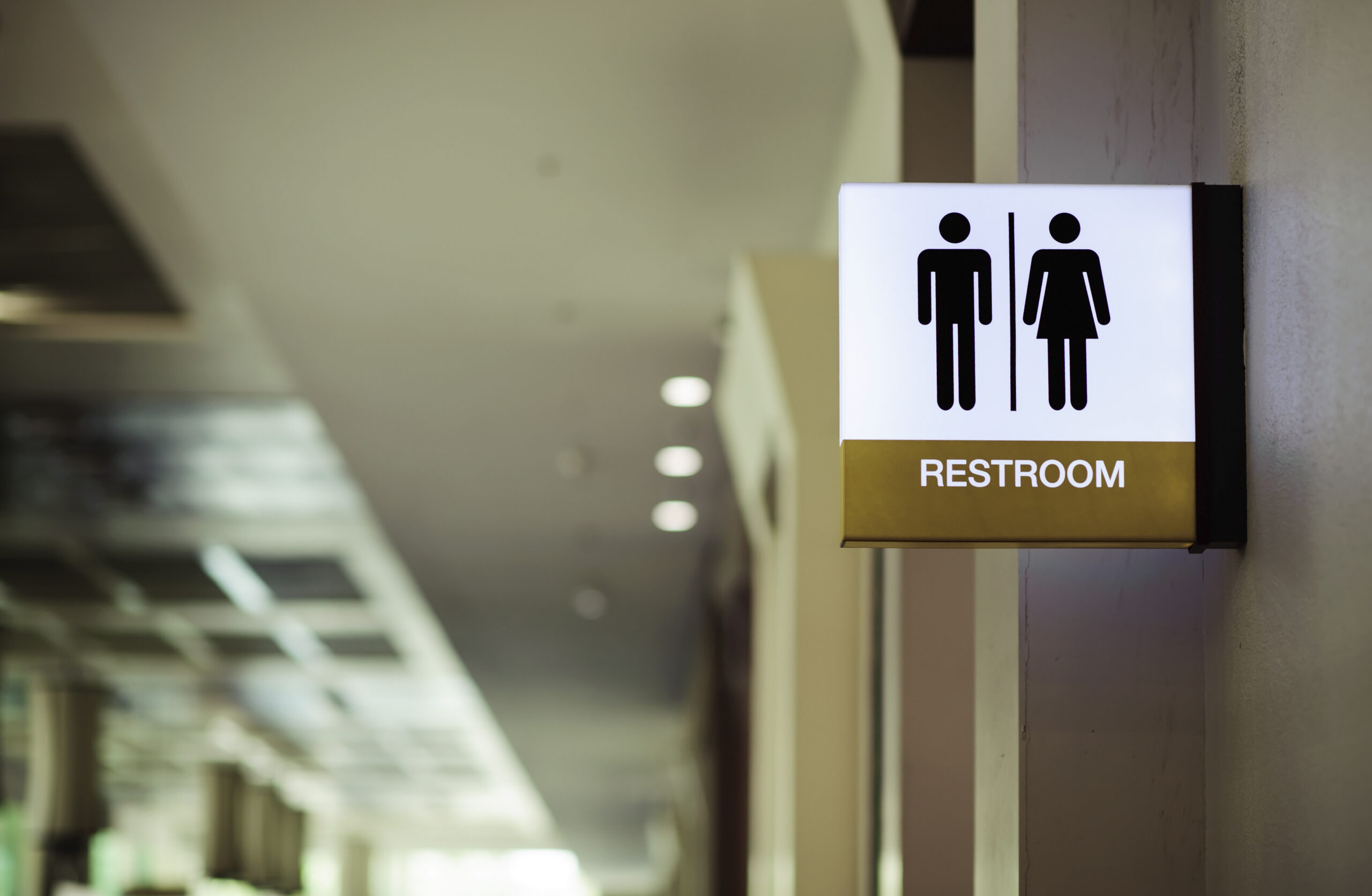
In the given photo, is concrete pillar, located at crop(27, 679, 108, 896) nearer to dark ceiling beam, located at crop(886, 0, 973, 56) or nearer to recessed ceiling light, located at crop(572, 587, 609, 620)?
recessed ceiling light, located at crop(572, 587, 609, 620)

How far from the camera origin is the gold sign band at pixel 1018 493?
2.04m

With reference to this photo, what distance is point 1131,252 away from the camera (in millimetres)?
2111

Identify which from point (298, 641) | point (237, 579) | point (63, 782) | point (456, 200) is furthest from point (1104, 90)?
point (298, 641)

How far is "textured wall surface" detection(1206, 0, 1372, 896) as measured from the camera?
171 centimetres

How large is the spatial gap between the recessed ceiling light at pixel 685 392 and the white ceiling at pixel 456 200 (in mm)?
99

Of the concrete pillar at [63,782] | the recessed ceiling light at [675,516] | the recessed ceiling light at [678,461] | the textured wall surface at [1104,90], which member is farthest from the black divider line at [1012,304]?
the concrete pillar at [63,782]

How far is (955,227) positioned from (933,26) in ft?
5.72

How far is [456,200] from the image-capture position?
598 centimetres

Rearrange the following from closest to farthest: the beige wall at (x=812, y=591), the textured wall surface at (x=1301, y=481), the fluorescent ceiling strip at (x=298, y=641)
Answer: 1. the textured wall surface at (x=1301, y=481)
2. the beige wall at (x=812, y=591)
3. the fluorescent ceiling strip at (x=298, y=641)

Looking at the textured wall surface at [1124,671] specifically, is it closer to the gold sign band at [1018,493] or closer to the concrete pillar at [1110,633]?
the concrete pillar at [1110,633]

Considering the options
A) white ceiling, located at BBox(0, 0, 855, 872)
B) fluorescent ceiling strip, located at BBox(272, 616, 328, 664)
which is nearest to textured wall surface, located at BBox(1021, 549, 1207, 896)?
white ceiling, located at BBox(0, 0, 855, 872)

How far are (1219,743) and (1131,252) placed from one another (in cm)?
71

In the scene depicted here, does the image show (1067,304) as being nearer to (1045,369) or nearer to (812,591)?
(1045,369)

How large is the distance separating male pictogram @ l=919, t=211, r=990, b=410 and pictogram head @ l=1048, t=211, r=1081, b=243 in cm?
10
